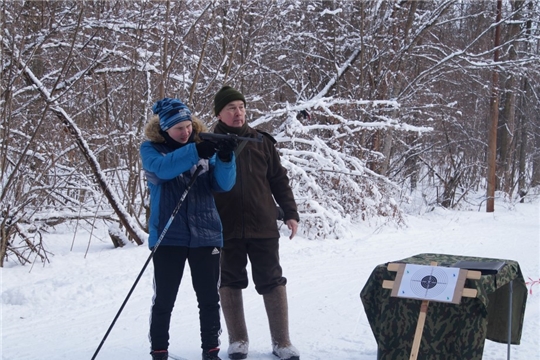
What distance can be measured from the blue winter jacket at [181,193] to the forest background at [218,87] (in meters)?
3.81

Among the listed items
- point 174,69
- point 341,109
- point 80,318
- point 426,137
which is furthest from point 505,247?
point 426,137

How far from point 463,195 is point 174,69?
1046 centimetres

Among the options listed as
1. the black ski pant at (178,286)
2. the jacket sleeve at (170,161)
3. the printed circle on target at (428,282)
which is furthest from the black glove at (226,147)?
the printed circle on target at (428,282)

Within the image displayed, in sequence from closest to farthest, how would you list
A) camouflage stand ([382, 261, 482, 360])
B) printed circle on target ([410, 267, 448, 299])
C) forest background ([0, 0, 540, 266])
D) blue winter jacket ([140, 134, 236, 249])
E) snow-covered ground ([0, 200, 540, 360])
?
1. camouflage stand ([382, 261, 482, 360])
2. printed circle on target ([410, 267, 448, 299])
3. blue winter jacket ([140, 134, 236, 249])
4. snow-covered ground ([0, 200, 540, 360])
5. forest background ([0, 0, 540, 266])

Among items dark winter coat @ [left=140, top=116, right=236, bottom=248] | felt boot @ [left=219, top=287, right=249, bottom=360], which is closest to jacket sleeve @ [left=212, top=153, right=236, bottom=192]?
dark winter coat @ [left=140, top=116, right=236, bottom=248]

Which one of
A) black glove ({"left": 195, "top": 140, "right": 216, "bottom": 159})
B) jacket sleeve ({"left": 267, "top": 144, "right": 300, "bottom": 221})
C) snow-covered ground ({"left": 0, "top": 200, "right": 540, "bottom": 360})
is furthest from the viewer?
snow-covered ground ({"left": 0, "top": 200, "right": 540, "bottom": 360})

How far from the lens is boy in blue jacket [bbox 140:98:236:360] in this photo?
3.56 m

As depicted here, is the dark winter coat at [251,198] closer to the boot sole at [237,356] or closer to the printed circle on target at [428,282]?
the boot sole at [237,356]

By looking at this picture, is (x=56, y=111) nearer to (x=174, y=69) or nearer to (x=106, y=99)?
(x=106, y=99)

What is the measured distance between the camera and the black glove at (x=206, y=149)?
341 centimetres

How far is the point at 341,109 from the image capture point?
12.0 metres

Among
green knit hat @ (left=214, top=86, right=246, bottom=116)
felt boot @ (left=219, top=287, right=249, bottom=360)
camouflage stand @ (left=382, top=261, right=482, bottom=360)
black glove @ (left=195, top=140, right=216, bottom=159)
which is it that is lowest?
felt boot @ (left=219, top=287, right=249, bottom=360)

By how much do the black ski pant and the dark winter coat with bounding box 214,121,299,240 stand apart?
0.90 feet

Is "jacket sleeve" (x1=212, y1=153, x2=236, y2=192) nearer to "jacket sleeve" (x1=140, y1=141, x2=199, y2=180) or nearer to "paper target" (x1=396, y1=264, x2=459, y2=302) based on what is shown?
"jacket sleeve" (x1=140, y1=141, x2=199, y2=180)
